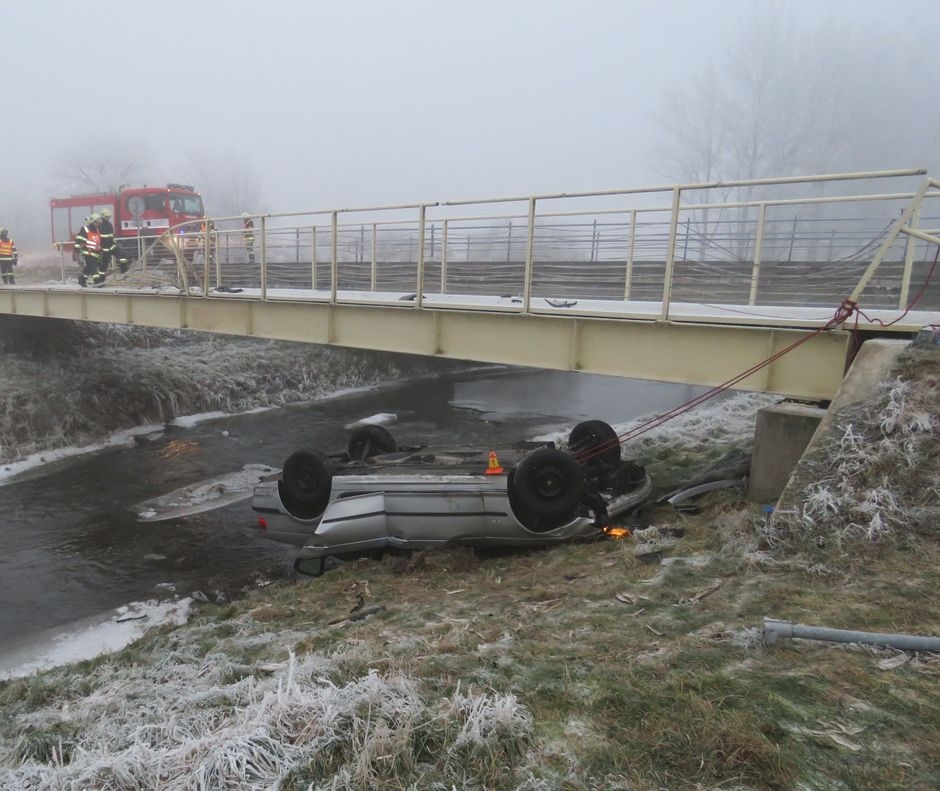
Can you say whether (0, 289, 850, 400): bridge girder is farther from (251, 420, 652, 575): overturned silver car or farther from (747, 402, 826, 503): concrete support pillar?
(251, 420, 652, 575): overturned silver car

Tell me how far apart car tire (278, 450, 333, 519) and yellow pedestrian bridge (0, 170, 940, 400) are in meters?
2.29

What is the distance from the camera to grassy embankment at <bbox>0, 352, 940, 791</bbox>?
9.02 feet

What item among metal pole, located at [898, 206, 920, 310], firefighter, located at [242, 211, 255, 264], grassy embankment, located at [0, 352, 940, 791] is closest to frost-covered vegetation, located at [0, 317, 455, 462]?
firefighter, located at [242, 211, 255, 264]

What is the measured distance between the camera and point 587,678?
3.45 metres

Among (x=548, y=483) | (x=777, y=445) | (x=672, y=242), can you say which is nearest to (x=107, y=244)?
(x=548, y=483)

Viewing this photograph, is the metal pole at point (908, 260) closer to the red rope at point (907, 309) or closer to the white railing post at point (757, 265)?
the red rope at point (907, 309)

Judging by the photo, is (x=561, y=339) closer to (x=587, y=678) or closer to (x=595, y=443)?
(x=595, y=443)

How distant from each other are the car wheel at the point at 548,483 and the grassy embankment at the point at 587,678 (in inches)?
41.0

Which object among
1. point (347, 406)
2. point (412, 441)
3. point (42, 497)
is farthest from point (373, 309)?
point (347, 406)

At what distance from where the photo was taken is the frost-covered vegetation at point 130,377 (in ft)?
49.5

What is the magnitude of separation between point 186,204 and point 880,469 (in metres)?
26.4

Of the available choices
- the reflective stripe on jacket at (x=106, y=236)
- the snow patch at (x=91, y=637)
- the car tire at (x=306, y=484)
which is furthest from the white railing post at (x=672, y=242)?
the reflective stripe on jacket at (x=106, y=236)

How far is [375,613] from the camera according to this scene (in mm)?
5414

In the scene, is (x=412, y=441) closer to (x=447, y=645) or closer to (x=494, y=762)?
(x=447, y=645)
